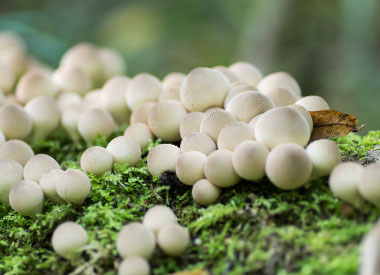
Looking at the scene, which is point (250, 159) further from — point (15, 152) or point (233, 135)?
point (15, 152)

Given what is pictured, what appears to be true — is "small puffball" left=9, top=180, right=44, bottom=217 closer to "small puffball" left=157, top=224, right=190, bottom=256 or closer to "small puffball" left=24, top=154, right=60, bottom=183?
"small puffball" left=24, top=154, right=60, bottom=183

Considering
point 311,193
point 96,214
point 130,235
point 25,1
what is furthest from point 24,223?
point 25,1

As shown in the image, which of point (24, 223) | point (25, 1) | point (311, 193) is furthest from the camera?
point (25, 1)

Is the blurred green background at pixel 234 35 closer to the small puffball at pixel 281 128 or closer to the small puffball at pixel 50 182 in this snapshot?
the small puffball at pixel 50 182

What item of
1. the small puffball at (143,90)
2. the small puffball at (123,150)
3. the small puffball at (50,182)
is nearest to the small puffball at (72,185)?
the small puffball at (50,182)

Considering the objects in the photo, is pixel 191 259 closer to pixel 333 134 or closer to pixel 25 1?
pixel 333 134

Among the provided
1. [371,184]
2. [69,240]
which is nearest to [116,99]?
[69,240]
